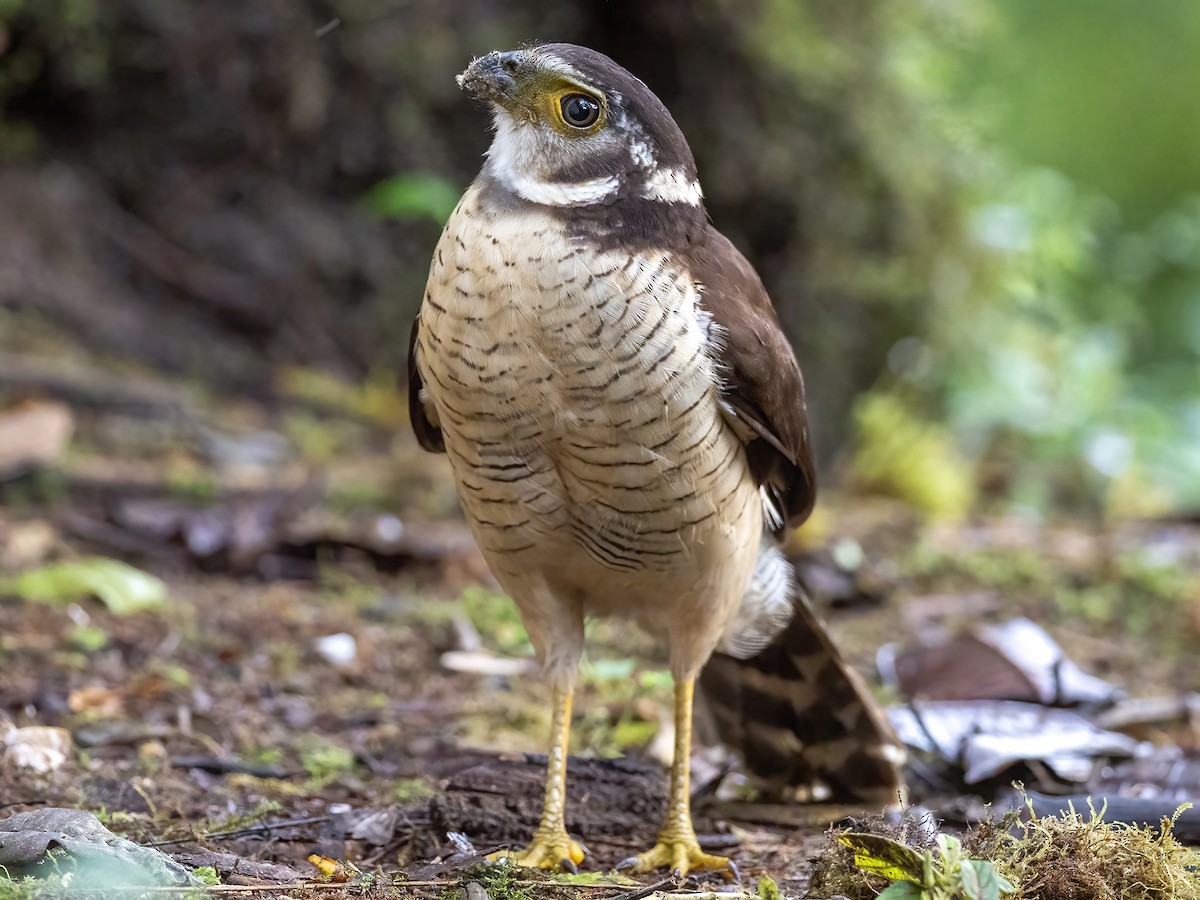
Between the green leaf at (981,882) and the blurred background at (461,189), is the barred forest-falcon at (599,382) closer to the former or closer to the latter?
the green leaf at (981,882)

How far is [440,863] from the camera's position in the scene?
303 cm

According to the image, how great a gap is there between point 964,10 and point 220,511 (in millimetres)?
6507

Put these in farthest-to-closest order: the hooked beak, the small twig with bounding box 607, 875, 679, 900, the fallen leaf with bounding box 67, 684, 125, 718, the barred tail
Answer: the fallen leaf with bounding box 67, 684, 125, 718, the barred tail, the hooked beak, the small twig with bounding box 607, 875, 679, 900

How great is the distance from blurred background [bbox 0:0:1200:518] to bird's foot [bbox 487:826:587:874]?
5.36 metres

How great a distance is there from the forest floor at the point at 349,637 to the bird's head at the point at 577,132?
1635mm

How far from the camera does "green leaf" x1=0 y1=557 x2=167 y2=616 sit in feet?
16.5

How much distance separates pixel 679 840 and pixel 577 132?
72.7 inches

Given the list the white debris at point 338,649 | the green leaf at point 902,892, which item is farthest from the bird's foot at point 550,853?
the white debris at point 338,649

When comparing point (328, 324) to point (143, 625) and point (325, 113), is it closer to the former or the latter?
point (325, 113)

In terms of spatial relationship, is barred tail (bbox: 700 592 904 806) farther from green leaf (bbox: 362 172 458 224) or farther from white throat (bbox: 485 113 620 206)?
green leaf (bbox: 362 172 458 224)

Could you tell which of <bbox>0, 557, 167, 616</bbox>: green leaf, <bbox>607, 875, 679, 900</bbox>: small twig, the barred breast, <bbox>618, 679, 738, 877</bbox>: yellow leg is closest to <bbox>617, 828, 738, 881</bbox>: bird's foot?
<bbox>618, 679, 738, 877</bbox>: yellow leg

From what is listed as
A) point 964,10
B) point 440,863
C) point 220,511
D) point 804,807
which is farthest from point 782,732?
point 964,10

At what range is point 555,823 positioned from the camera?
11.0 feet

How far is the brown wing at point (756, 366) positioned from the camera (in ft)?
10.7
